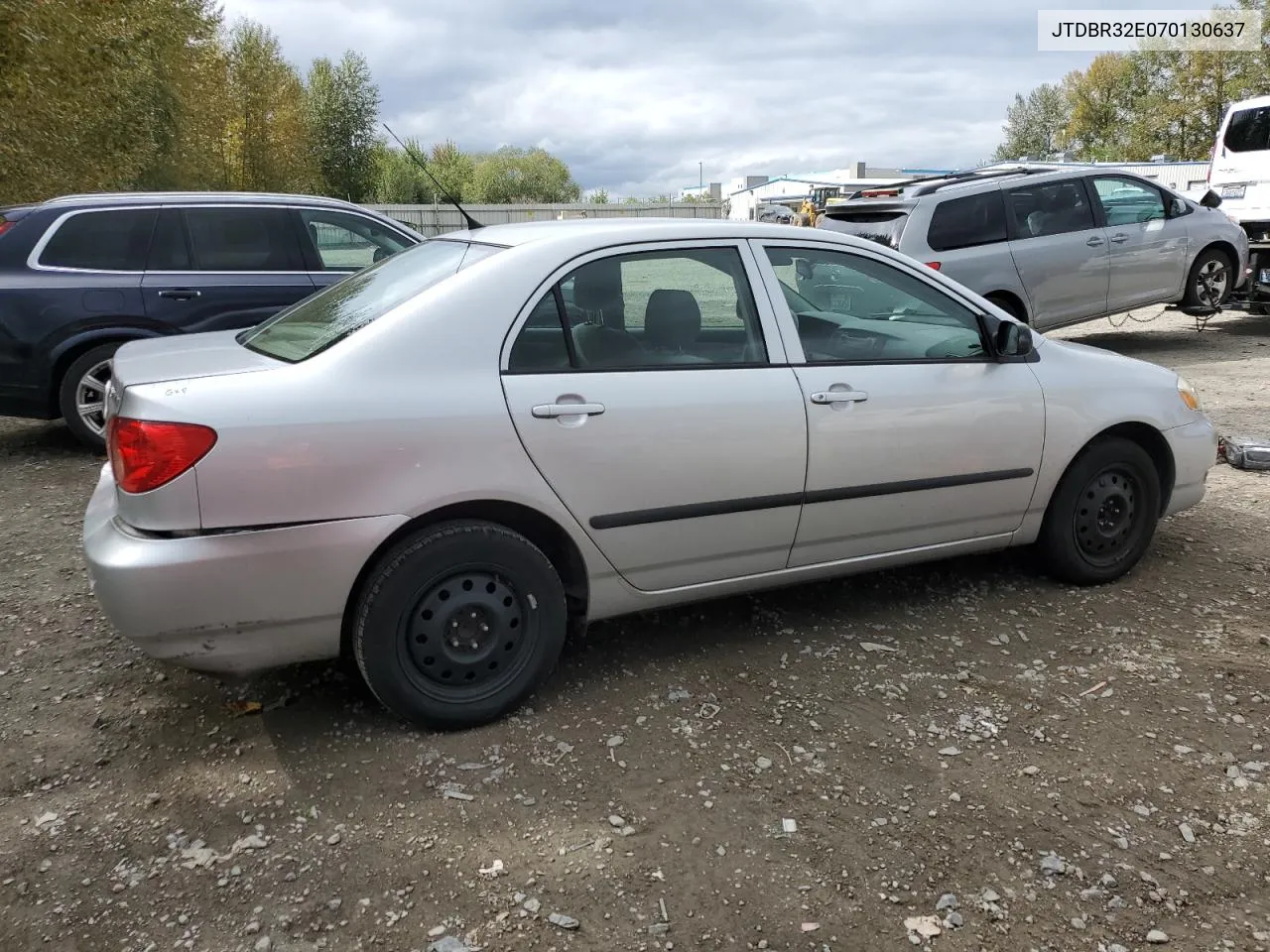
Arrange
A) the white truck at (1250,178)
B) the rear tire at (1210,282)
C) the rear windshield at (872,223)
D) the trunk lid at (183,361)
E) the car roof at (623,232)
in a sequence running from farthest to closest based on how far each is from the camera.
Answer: the white truck at (1250,178) < the rear tire at (1210,282) < the rear windshield at (872,223) < the car roof at (623,232) < the trunk lid at (183,361)

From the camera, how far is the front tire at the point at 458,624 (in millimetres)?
3041

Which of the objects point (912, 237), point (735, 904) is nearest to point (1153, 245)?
point (912, 237)

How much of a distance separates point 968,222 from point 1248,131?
7.02 meters

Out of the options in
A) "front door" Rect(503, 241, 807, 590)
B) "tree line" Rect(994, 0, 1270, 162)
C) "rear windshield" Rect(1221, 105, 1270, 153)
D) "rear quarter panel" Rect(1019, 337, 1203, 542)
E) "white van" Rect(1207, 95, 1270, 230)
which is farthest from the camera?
"tree line" Rect(994, 0, 1270, 162)

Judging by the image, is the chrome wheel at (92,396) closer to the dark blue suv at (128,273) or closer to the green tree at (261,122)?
the dark blue suv at (128,273)

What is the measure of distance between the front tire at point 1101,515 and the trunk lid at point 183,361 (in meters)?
3.20

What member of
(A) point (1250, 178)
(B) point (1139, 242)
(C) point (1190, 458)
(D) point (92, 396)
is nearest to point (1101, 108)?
(A) point (1250, 178)

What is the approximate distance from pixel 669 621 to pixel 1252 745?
2082mm

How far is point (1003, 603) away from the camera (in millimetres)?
4262

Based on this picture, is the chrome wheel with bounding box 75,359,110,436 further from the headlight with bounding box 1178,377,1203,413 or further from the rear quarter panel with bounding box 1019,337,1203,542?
the headlight with bounding box 1178,377,1203,413

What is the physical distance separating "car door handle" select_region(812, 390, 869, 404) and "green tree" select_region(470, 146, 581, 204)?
178ft

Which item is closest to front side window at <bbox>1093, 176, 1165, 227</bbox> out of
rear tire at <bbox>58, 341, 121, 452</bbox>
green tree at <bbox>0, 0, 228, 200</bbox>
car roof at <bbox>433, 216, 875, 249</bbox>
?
car roof at <bbox>433, 216, 875, 249</bbox>

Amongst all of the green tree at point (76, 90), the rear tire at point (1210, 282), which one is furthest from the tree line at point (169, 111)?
the rear tire at point (1210, 282)

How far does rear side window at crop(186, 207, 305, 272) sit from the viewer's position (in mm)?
7191
